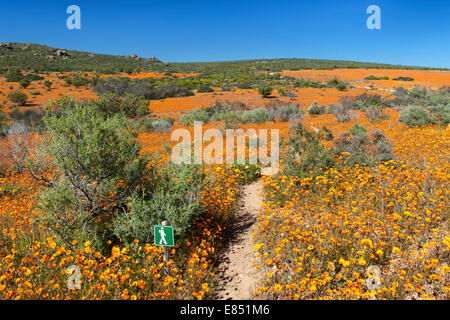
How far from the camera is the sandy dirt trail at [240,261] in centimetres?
330

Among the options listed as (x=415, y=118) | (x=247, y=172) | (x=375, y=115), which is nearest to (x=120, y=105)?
(x=247, y=172)

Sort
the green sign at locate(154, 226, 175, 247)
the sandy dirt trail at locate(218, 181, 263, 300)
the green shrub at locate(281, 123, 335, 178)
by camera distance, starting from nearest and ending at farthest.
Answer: the green sign at locate(154, 226, 175, 247) < the sandy dirt trail at locate(218, 181, 263, 300) < the green shrub at locate(281, 123, 335, 178)

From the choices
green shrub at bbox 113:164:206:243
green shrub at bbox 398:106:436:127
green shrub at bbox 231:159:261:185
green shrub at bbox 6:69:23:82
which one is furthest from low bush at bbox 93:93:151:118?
green shrub at bbox 6:69:23:82

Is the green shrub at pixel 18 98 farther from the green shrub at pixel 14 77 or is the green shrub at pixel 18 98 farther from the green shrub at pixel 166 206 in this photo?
the green shrub at pixel 166 206

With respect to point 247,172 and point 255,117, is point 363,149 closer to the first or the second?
point 247,172

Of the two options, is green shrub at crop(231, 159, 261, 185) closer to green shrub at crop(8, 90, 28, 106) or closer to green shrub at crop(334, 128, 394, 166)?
green shrub at crop(334, 128, 394, 166)

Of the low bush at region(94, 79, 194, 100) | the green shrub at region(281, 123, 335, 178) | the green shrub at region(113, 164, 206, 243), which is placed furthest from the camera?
the low bush at region(94, 79, 194, 100)

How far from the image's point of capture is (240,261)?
3.96 metres

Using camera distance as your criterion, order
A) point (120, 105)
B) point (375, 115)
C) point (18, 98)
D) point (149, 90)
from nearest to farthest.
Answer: point (375, 115) → point (120, 105) → point (18, 98) → point (149, 90)

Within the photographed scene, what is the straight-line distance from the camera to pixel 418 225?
12.5 ft

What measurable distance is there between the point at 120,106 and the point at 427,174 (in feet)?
55.7

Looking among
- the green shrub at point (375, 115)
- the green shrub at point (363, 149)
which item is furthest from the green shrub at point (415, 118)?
the green shrub at point (363, 149)

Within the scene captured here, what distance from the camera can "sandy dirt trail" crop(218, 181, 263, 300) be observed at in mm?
3295
